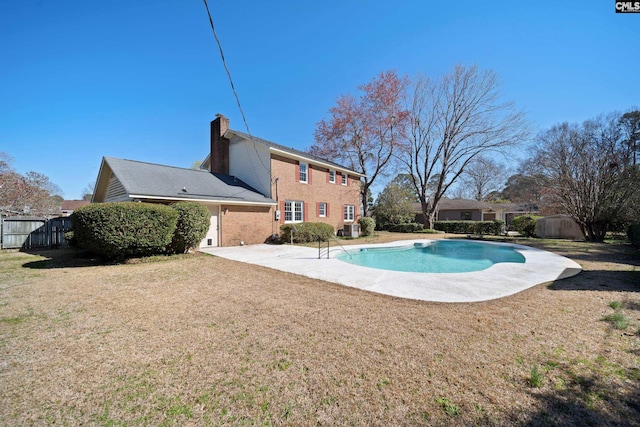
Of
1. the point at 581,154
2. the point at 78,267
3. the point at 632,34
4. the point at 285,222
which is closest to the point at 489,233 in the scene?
the point at 581,154

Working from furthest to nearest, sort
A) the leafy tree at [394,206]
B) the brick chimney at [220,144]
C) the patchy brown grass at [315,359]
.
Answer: the leafy tree at [394,206] → the brick chimney at [220,144] → the patchy brown grass at [315,359]

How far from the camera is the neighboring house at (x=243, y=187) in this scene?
1168cm

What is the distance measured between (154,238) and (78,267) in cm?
229

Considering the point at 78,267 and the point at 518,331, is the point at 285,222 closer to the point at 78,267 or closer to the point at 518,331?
the point at 78,267

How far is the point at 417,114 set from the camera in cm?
2392

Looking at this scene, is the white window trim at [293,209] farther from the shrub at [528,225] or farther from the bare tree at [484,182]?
the bare tree at [484,182]

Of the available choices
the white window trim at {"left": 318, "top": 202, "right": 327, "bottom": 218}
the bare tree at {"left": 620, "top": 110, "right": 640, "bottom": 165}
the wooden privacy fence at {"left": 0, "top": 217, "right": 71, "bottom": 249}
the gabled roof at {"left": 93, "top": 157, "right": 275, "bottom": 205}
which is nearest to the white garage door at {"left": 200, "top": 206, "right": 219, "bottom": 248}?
the gabled roof at {"left": 93, "top": 157, "right": 275, "bottom": 205}

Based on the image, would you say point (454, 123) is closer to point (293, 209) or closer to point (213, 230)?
point (293, 209)

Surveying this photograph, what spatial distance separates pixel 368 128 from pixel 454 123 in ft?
26.5

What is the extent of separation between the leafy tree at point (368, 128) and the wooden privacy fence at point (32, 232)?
66.7 ft

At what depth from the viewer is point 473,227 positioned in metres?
24.5

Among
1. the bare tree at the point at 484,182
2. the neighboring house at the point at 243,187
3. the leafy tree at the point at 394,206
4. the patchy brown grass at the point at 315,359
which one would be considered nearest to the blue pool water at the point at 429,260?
the patchy brown grass at the point at 315,359

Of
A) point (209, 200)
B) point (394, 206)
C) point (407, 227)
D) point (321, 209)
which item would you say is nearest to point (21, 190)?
point (209, 200)

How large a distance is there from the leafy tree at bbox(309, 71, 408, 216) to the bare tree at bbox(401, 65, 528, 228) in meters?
1.70
